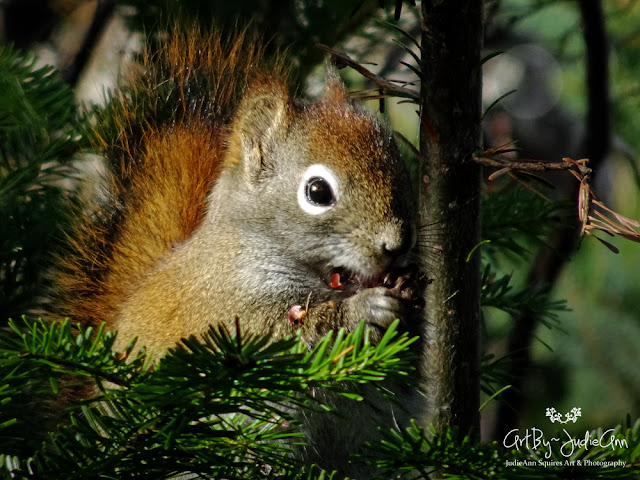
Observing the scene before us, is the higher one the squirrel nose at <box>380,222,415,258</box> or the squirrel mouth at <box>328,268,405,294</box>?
the squirrel nose at <box>380,222,415,258</box>

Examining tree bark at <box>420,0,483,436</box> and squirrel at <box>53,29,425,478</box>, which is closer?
Result: tree bark at <box>420,0,483,436</box>

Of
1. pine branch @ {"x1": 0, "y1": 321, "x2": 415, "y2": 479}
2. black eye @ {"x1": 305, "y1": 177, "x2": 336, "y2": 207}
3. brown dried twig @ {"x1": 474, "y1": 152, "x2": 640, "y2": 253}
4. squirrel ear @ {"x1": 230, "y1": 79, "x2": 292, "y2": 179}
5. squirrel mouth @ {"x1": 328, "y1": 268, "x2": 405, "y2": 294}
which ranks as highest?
squirrel ear @ {"x1": 230, "y1": 79, "x2": 292, "y2": 179}

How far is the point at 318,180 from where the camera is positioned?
149cm

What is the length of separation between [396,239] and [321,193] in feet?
0.63

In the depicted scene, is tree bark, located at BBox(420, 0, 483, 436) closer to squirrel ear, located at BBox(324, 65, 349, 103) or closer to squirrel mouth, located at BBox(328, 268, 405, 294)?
squirrel mouth, located at BBox(328, 268, 405, 294)

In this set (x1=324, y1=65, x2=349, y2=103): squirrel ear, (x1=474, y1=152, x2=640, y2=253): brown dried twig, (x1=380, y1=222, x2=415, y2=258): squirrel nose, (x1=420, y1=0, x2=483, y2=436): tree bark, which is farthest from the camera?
(x1=324, y1=65, x2=349, y2=103): squirrel ear

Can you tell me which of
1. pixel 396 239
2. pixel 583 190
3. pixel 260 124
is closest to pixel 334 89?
pixel 260 124

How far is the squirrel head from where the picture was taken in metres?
1.42

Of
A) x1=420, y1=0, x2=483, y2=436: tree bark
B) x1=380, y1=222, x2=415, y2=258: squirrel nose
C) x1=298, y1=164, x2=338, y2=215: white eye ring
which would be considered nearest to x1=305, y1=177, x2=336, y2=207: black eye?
x1=298, y1=164, x2=338, y2=215: white eye ring

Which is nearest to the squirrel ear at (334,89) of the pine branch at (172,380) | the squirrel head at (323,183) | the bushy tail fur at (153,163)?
the squirrel head at (323,183)

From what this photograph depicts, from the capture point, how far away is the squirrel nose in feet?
4.55

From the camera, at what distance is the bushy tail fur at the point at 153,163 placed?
66.7 inches

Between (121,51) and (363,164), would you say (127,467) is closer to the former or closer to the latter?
(363,164)

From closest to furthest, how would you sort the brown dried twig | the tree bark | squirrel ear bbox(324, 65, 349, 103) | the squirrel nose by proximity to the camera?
the brown dried twig → the tree bark → the squirrel nose → squirrel ear bbox(324, 65, 349, 103)
